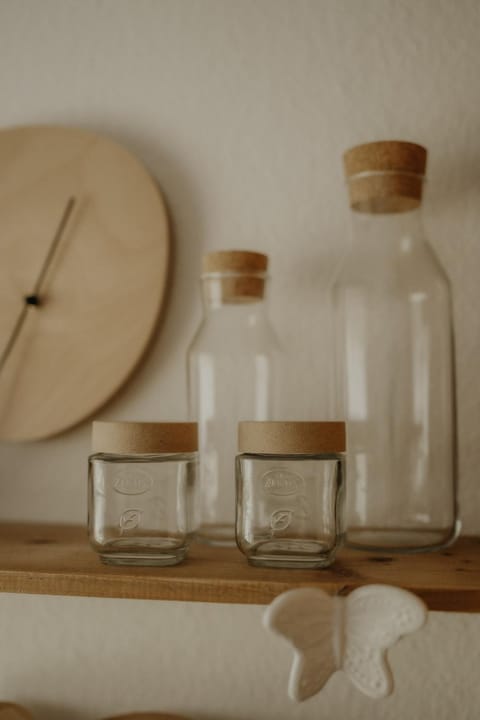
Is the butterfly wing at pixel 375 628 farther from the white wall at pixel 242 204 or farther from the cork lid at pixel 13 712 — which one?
the cork lid at pixel 13 712

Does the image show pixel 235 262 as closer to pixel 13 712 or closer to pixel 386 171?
pixel 386 171

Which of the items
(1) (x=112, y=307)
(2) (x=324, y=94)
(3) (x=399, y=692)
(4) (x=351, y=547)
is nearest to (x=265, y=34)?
(2) (x=324, y=94)

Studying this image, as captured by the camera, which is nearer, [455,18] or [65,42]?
[455,18]

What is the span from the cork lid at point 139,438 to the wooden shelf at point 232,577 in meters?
0.08

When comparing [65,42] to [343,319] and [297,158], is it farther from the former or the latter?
[343,319]

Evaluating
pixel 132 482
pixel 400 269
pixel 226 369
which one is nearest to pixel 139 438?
pixel 132 482

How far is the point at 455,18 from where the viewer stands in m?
0.65

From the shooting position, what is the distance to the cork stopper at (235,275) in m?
0.60

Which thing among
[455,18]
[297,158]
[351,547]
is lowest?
[351,547]

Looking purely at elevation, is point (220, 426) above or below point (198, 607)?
above

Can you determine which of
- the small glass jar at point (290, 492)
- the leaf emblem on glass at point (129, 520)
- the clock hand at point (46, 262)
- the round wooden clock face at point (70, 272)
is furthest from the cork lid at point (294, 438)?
the clock hand at point (46, 262)

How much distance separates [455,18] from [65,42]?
15.6 inches

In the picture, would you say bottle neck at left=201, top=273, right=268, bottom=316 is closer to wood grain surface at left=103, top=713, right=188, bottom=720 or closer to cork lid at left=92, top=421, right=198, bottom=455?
cork lid at left=92, top=421, right=198, bottom=455

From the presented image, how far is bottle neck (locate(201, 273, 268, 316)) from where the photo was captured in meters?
0.62
